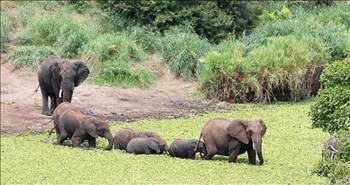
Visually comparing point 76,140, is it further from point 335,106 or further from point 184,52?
point 184,52

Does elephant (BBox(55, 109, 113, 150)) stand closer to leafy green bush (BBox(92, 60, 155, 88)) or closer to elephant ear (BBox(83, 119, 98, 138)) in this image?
elephant ear (BBox(83, 119, 98, 138))

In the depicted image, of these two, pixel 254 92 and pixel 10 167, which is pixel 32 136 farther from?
pixel 254 92

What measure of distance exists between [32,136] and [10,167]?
10.0 ft

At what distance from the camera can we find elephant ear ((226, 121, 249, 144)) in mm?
14461

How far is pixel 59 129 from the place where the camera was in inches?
645

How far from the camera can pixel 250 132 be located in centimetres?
1438

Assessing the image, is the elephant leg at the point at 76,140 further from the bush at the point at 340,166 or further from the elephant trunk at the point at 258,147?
the bush at the point at 340,166

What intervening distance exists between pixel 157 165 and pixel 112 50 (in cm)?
976

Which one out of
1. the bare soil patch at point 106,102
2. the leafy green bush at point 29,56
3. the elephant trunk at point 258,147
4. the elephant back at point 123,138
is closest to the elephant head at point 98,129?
the elephant back at point 123,138

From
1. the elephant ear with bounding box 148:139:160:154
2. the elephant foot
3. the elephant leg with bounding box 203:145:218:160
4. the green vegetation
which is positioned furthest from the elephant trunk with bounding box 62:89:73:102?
the green vegetation

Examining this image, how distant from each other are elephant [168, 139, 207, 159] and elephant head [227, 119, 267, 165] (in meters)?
0.65

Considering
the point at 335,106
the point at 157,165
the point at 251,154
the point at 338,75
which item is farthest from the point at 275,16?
the point at 335,106

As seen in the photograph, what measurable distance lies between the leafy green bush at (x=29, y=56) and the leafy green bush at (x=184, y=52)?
2.93 meters

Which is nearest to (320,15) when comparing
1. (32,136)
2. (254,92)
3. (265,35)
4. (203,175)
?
(265,35)
